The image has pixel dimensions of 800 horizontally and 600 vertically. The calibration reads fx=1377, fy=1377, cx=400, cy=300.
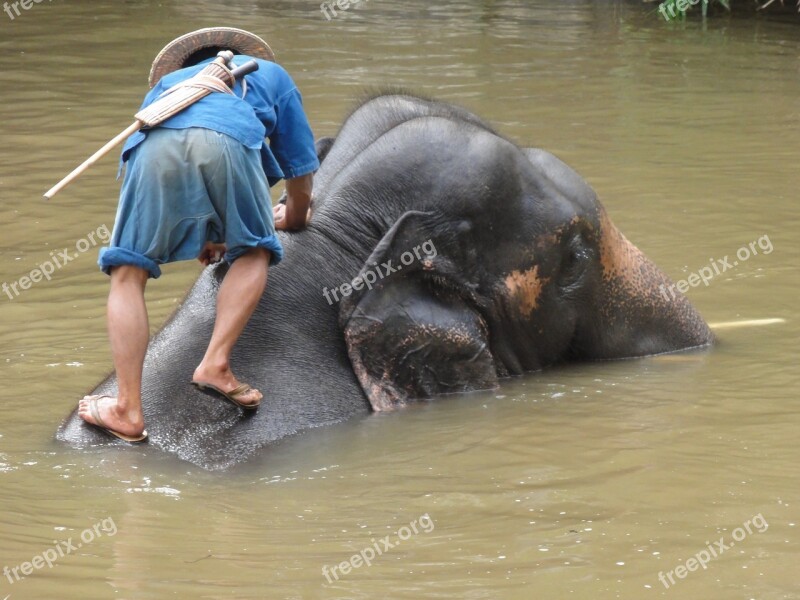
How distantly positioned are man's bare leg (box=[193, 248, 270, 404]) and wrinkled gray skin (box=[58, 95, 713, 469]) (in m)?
0.19

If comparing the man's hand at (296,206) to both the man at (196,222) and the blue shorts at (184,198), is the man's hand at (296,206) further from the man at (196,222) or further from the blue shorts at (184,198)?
the blue shorts at (184,198)

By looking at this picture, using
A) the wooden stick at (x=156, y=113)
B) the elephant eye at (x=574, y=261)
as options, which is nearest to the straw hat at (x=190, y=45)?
the wooden stick at (x=156, y=113)

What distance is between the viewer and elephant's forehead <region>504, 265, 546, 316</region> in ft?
16.4

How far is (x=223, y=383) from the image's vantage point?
14.1 feet

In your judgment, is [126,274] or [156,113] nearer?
[156,113]

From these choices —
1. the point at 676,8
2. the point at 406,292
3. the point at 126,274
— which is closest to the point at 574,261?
the point at 406,292

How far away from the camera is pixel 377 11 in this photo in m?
15.4

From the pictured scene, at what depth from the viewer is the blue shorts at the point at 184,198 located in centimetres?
417

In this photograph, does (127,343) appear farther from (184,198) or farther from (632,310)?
(632,310)

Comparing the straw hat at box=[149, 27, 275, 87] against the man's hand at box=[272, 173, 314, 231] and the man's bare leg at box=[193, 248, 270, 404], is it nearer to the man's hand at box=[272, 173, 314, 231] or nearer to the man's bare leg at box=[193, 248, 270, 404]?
the man's hand at box=[272, 173, 314, 231]

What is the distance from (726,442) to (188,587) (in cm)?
195

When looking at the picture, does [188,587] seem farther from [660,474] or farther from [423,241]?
[423,241]

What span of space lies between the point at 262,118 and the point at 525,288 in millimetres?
1195

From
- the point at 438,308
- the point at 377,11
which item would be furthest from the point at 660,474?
the point at 377,11
